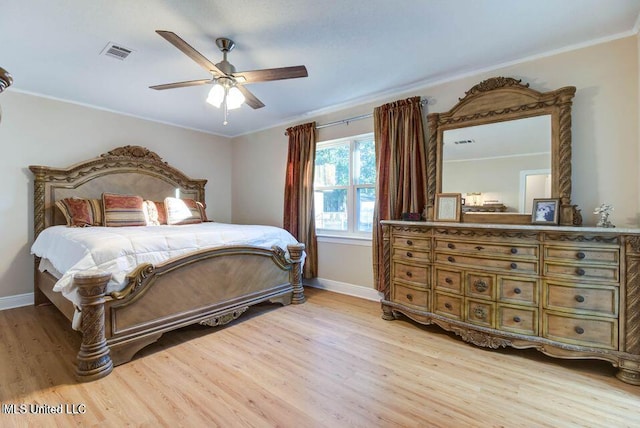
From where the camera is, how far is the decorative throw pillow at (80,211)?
3.26 metres

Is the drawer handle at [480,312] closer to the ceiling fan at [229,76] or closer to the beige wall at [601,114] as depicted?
the beige wall at [601,114]

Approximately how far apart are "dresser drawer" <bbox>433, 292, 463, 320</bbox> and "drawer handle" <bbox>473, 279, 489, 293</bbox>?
0.16 metres

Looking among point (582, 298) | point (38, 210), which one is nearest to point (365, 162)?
point (582, 298)

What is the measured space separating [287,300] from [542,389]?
2347mm

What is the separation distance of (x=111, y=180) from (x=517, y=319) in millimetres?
4735

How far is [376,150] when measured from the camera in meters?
3.42

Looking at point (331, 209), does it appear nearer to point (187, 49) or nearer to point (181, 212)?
point (181, 212)

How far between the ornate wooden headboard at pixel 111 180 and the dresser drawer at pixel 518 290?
4324 millimetres

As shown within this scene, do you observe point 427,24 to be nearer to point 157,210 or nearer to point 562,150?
point 562,150

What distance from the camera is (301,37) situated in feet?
7.52

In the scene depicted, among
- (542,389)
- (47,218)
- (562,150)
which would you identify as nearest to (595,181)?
(562,150)

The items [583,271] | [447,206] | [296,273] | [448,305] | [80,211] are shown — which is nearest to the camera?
[583,271]

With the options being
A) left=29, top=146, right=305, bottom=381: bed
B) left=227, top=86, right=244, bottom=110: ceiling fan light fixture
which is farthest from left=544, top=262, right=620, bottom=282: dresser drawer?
left=227, top=86, right=244, bottom=110: ceiling fan light fixture
